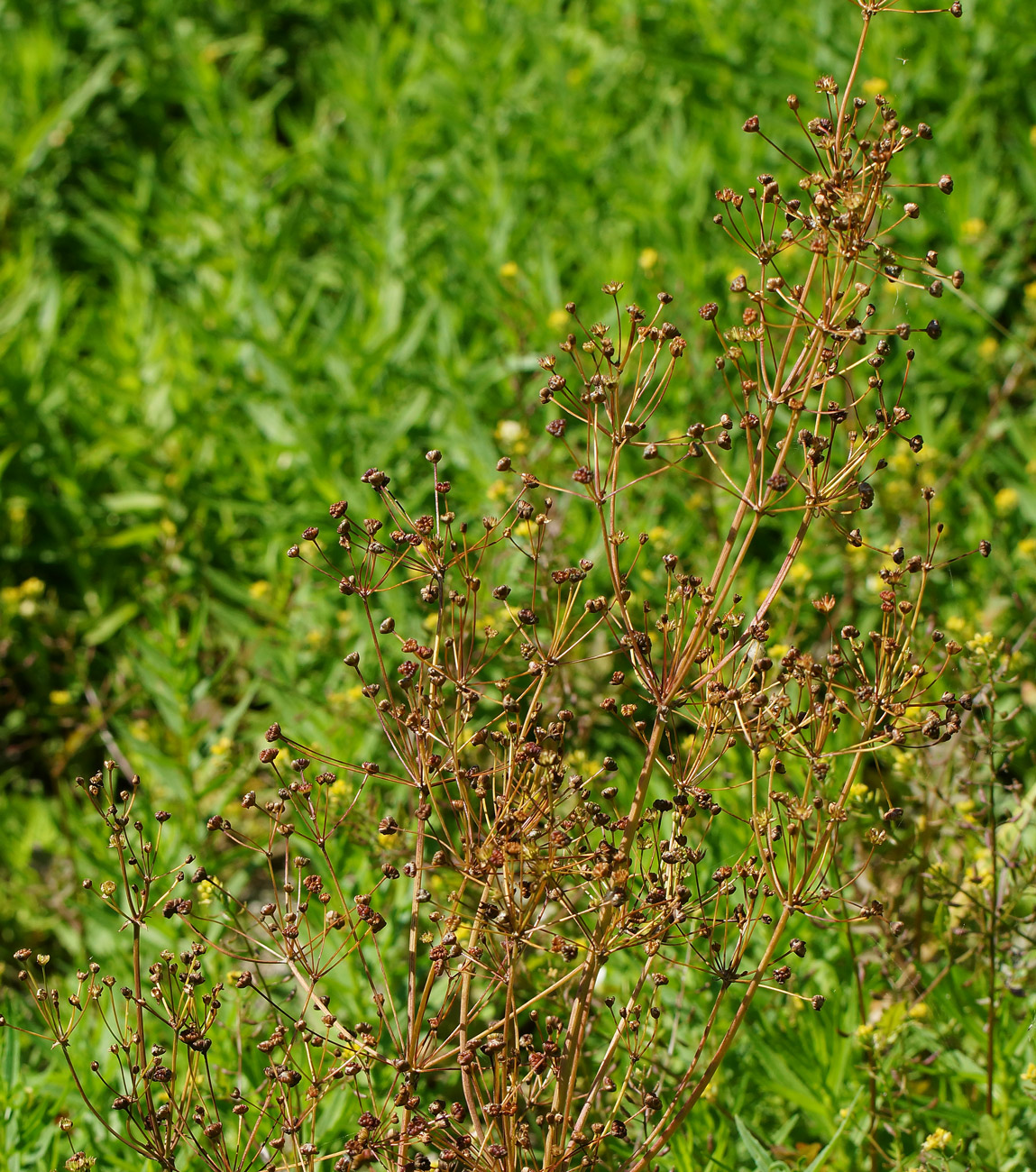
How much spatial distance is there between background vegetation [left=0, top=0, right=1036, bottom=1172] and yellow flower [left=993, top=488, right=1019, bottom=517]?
0.06ft

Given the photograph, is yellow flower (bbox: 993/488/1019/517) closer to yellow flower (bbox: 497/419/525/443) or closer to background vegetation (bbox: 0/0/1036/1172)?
background vegetation (bbox: 0/0/1036/1172)

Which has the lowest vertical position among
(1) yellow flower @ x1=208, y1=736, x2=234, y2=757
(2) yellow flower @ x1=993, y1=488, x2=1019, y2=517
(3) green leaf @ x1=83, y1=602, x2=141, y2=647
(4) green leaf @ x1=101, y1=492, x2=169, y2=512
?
(2) yellow flower @ x1=993, y1=488, x2=1019, y2=517

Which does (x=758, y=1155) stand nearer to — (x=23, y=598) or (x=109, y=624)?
(x=109, y=624)

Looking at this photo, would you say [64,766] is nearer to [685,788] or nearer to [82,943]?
[82,943]

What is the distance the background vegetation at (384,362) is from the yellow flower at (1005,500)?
0.02m

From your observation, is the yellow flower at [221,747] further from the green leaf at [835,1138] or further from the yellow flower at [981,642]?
the yellow flower at [981,642]

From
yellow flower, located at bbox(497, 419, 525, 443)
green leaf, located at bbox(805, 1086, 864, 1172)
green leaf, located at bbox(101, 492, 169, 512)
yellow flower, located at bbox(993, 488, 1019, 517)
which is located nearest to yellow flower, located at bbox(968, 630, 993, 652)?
green leaf, located at bbox(805, 1086, 864, 1172)

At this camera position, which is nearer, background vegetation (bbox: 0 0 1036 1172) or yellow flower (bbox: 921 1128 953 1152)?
yellow flower (bbox: 921 1128 953 1152)

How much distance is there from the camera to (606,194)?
4.82 m

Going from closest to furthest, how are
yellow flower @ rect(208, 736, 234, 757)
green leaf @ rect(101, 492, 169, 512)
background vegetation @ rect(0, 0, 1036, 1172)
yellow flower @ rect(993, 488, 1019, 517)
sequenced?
background vegetation @ rect(0, 0, 1036, 1172) < yellow flower @ rect(208, 736, 234, 757) < yellow flower @ rect(993, 488, 1019, 517) < green leaf @ rect(101, 492, 169, 512)

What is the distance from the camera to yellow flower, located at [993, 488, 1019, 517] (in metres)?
3.59

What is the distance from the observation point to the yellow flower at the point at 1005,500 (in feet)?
11.8

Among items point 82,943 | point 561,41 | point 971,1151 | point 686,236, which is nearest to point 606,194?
point 686,236

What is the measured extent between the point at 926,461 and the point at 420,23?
3445 mm
